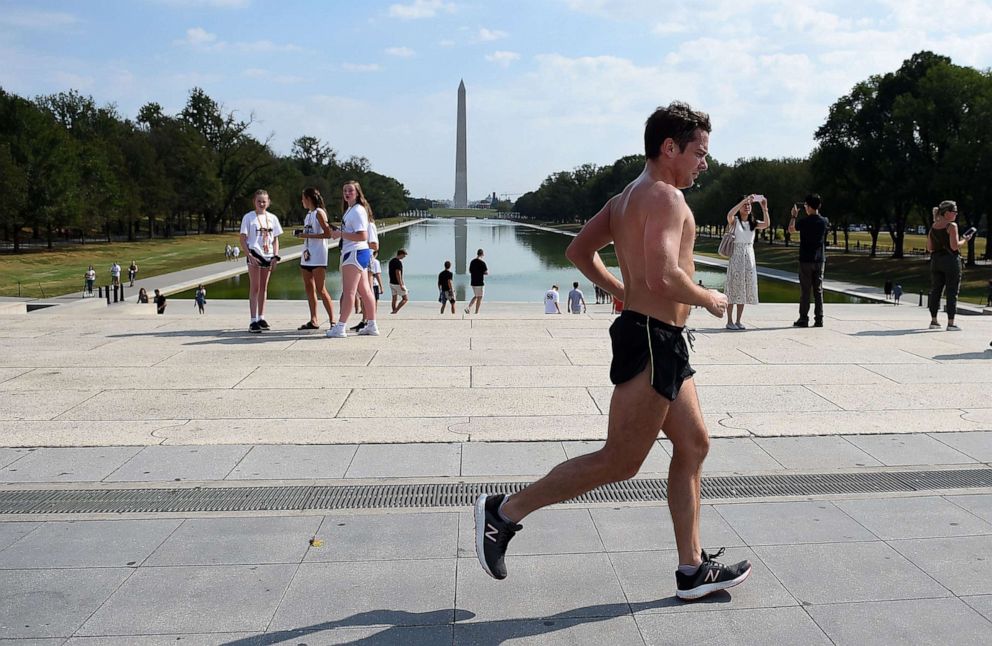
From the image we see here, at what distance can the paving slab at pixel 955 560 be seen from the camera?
3563 mm

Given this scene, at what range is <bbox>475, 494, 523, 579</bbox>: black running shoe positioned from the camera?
3.51m

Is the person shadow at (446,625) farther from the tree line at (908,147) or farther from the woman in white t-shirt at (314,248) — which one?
the tree line at (908,147)

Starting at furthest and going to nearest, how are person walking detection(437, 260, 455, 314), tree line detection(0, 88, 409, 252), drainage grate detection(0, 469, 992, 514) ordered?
1. tree line detection(0, 88, 409, 252)
2. person walking detection(437, 260, 455, 314)
3. drainage grate detection(0, 469, 992, 514)

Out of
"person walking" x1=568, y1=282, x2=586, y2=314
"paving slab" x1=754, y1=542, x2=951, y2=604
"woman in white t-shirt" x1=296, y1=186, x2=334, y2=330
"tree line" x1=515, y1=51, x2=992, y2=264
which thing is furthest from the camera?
"tree line" x1=515, y1=51, x2=992, y2=264

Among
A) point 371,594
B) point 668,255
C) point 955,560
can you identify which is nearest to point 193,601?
point 371,594

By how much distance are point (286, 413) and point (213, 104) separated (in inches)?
3880

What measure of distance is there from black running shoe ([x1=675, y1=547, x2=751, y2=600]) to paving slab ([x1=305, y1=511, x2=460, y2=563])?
1031mm

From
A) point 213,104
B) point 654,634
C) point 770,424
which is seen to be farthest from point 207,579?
point 213,104

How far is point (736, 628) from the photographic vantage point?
322 centimetres

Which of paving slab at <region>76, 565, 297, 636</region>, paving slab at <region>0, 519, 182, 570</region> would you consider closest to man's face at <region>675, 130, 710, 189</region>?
paving slab at <region>76, 565, 297, 636</region>

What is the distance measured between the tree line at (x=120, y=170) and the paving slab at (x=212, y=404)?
5361 centimetres

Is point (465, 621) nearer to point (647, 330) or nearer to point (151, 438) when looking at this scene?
point (647, 330)

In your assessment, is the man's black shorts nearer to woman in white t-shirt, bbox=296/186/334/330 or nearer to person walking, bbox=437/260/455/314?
woman in white t-shirt, bbox=296/186/334/330

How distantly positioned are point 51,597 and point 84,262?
5592cm
